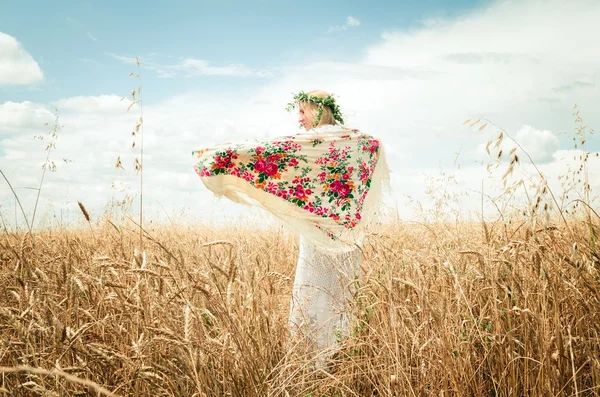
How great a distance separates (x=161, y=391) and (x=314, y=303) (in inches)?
57.2

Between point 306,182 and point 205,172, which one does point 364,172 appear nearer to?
point 306,182

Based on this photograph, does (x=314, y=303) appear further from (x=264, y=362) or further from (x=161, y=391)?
(x=161, y=391)

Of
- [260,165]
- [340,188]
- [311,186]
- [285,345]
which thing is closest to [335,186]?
[340,188]

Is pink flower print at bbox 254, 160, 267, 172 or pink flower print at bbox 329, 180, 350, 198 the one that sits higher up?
pink flower print at bbox 254, 160, 267, 172

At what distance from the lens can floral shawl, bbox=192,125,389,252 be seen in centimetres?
305

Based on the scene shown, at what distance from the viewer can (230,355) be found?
1646mm

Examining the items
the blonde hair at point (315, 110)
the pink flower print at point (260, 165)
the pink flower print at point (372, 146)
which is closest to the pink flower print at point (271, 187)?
the pink flower print at point (260, 165)

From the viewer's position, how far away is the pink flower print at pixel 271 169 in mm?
3076

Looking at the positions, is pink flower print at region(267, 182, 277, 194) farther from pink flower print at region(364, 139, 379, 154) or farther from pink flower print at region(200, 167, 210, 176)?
pink flower print at region(364, 139, 379, 154)

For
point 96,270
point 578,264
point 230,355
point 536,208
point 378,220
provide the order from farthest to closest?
point 378,220, point 96,270, point 536,208, point 578,264, point 230,355

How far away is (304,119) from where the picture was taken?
11.2 feet

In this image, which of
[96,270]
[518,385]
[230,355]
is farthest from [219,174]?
[518,385]

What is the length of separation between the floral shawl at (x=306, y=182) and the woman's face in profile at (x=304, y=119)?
22cm

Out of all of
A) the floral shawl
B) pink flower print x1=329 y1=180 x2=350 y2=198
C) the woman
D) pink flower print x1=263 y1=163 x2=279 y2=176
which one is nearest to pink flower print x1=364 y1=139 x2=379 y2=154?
the woman
